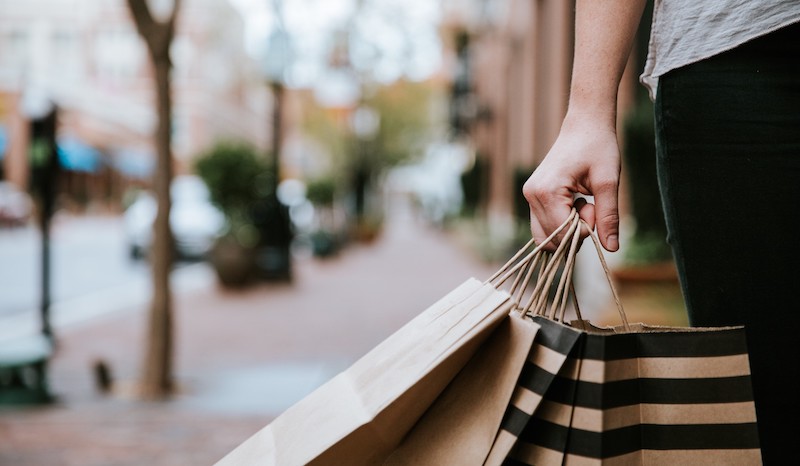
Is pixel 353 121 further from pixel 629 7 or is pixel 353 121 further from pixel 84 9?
pixel 629 7

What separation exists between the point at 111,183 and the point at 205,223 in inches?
1247

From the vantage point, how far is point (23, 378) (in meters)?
6.21

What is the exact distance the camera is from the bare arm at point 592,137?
4.36ft

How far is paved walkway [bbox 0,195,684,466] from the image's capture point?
16.8ft

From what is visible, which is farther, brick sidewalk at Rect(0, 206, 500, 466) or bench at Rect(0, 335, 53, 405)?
bench at Rect(0, 335, 53, 405)

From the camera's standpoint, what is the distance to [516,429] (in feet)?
3.76

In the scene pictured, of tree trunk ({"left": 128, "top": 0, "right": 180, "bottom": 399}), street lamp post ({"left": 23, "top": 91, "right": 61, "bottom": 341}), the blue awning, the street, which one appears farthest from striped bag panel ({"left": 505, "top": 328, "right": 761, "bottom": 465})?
the blue awning

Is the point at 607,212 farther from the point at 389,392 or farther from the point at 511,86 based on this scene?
the point at 511,86

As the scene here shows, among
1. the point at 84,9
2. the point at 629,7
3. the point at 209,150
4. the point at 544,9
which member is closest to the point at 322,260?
the point at 209,150

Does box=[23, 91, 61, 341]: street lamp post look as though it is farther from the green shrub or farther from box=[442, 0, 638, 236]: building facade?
the green shrub

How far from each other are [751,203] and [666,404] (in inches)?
12.9

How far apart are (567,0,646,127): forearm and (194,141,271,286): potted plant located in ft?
45.8

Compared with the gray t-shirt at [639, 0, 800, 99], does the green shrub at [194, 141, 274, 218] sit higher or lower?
lower

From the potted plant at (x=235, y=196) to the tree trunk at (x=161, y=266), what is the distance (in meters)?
8.14
